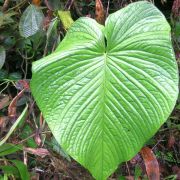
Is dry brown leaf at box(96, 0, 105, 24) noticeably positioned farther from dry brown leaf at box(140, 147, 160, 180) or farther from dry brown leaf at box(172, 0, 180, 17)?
dry brown leaf at box(140, 147, 160, 180)

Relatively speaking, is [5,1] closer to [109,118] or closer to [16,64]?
[16,64]

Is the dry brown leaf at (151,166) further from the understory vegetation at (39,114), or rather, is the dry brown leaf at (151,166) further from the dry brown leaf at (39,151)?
the dry brown leaf at (39,151)

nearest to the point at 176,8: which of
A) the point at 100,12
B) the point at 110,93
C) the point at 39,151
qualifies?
the point at 100,12

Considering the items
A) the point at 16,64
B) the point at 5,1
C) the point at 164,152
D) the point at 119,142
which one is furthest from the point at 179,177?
the point at 5,1

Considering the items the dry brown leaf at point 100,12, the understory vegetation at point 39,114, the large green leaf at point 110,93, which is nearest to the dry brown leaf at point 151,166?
the understory vegetation at point 39,114

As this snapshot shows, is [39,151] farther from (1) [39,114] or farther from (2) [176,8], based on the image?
(2) [176,8]
